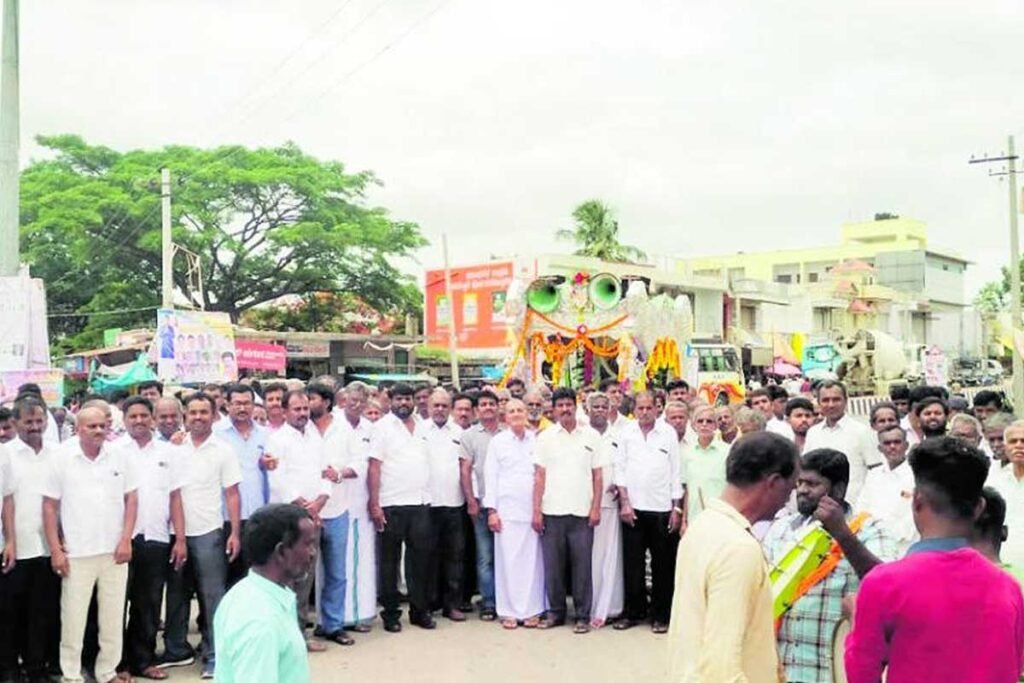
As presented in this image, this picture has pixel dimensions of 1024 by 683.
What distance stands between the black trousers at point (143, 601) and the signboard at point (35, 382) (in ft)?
9.89

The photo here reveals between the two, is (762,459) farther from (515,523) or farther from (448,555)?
(448,555)

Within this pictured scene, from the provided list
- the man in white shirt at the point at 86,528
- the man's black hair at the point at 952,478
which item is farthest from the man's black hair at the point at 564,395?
the man's black hair at the point at 952,478

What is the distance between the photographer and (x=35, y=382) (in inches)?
345

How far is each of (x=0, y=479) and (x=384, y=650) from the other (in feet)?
8.91

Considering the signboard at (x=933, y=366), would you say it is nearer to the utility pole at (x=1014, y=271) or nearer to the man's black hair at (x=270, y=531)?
the utility pole at (x=1014, y=271)

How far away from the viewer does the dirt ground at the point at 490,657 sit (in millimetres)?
6312

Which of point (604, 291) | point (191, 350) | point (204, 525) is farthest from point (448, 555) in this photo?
point (604, 291)

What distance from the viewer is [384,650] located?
6.93 metres

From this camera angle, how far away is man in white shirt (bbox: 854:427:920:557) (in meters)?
4.88

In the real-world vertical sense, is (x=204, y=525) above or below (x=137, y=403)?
below

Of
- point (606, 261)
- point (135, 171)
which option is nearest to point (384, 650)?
point (135, 171)

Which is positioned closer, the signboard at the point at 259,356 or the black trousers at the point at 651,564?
the black trousers at the point at 651,564

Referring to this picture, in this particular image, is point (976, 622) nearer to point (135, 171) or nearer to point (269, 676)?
point (269, 676)

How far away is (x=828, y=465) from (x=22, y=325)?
25.0 ft
